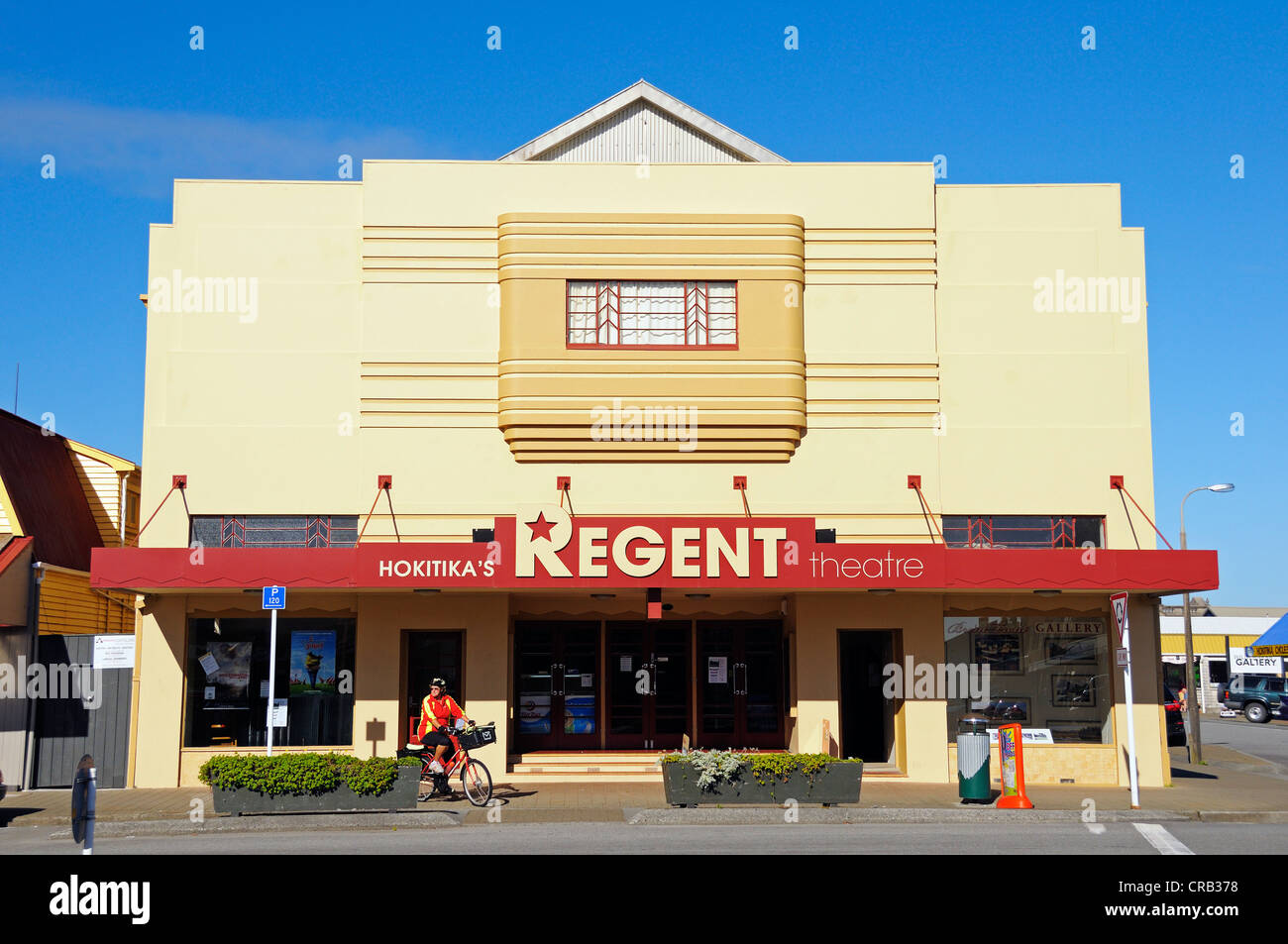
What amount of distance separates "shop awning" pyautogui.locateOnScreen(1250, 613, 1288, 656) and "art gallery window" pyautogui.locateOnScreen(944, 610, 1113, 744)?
90.2 ft

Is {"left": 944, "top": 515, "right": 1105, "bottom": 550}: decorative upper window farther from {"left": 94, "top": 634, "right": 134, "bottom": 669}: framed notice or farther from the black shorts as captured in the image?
{"left": 94, "top": 634, "right": 134, "bottom": 669}: framed notice

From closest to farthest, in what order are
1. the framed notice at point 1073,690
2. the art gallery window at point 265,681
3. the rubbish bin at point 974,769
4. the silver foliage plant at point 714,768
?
the silver foliage plant at point 714,768
the rubbish bin at point 974,769
the art gallery window at point 265,681
the framed notice at point 1073,690

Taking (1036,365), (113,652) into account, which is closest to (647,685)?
(1036,365)

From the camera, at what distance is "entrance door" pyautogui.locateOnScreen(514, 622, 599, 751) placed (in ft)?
74.6

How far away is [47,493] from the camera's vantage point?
2470 cm

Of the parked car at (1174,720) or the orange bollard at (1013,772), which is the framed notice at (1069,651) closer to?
the orange bollard at (1013,772)

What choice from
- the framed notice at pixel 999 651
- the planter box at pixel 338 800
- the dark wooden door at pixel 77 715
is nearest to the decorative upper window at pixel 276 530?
the dark wooden door at pixel 77 715

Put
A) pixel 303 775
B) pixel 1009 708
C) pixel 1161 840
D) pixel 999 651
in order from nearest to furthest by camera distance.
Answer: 1. pixel 1161 840
2. pixel 303 775
3. pixel 1009 708
4. pixel 999 651

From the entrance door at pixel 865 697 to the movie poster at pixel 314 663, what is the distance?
9.00 metres

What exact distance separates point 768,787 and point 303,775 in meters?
6.48

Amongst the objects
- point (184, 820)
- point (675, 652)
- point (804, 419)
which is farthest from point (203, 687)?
point (804, 419)

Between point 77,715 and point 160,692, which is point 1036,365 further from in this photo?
point 77,715

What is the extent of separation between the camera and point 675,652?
2317 cm

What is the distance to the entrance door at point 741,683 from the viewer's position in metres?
22.9
